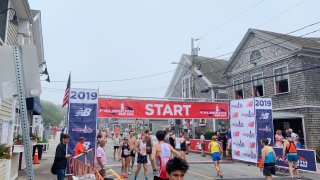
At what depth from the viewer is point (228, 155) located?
2127cm

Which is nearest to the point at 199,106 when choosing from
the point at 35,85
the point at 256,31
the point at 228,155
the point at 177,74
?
the point at 228,155

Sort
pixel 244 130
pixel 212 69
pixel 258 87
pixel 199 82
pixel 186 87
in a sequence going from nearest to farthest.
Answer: pixel 244 130 < pixel 258 87 < pixel 199 82 < pixel 212 69 < pixel 186 87

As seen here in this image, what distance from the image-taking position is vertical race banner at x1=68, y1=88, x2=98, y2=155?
13.9 m

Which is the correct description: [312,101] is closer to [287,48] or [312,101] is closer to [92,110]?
[287,48]

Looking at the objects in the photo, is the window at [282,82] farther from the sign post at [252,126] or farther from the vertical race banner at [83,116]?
the vertical race banner at [83,116]

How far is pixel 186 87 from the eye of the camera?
37.5m

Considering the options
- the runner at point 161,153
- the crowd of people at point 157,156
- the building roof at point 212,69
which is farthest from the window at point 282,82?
the runner at point 161,153

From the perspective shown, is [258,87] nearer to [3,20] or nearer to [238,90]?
[238,90]

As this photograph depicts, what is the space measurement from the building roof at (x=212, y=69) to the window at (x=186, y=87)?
2.24m

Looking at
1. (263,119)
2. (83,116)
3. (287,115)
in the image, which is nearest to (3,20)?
(83,116)

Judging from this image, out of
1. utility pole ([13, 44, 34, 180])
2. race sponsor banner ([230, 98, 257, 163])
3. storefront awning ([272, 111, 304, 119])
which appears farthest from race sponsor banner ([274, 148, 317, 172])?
utility pole ([13, 44, 34, 180])

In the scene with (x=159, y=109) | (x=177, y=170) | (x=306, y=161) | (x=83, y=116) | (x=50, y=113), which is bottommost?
(x=306, y=161)

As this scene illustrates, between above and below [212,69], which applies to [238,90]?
below

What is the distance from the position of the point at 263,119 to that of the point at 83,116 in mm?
9913
